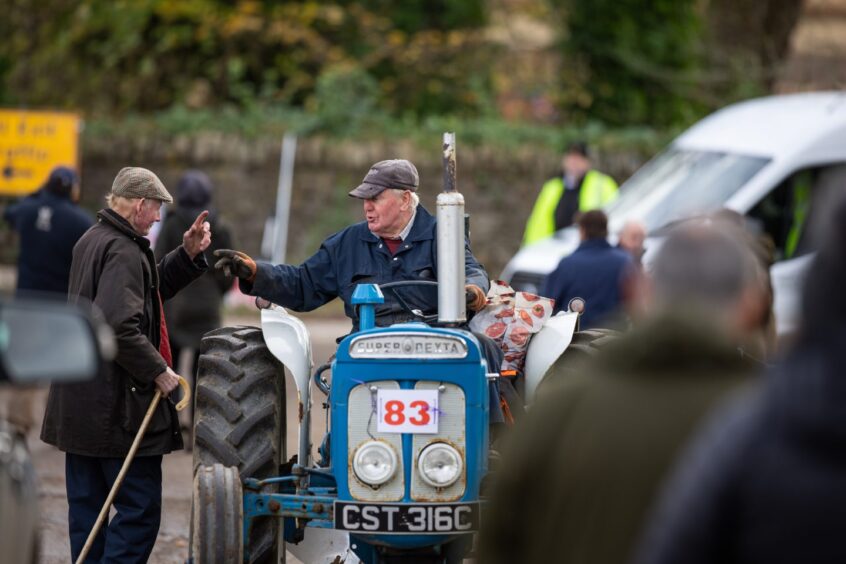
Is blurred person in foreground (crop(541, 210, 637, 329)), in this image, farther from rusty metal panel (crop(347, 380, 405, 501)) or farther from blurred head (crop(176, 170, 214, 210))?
rusty metal panel (crop(347, 380, 405, 501))

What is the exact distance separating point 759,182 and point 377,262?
5963 mm

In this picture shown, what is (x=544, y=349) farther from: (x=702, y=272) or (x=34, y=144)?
(x=34, y=144)

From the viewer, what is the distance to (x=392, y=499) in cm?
642

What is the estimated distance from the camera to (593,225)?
Result: 1053 cm

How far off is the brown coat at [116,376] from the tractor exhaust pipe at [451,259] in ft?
4.60

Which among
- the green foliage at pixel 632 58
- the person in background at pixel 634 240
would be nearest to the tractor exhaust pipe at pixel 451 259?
the person in background at pixel 634 240

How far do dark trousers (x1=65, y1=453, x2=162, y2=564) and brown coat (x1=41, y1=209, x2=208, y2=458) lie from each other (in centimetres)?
14

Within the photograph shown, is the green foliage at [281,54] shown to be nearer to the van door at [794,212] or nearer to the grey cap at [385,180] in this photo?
the van door at [794,212]

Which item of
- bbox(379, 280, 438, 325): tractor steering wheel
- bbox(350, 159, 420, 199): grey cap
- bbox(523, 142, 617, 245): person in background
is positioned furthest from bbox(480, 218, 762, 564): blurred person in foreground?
bbox(523, 142, 617, 245): person in background

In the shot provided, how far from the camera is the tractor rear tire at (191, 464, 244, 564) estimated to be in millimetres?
6480

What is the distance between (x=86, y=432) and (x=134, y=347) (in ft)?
1.48

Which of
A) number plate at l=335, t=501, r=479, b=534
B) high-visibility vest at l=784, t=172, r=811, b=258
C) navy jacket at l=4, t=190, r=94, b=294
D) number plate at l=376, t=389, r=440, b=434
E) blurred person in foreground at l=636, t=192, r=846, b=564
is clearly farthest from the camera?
high-visibility vest at l=784, t=172, r=811, b=258

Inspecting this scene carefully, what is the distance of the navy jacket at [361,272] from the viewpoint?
7.21 meters

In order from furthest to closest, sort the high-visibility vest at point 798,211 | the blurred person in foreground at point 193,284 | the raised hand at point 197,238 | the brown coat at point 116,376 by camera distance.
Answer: the high-visibility vest at point 798,211 → the blurred person in foreground at point 193,284 → the raised hand at point 197,238 → the brown coat at point 116,376
